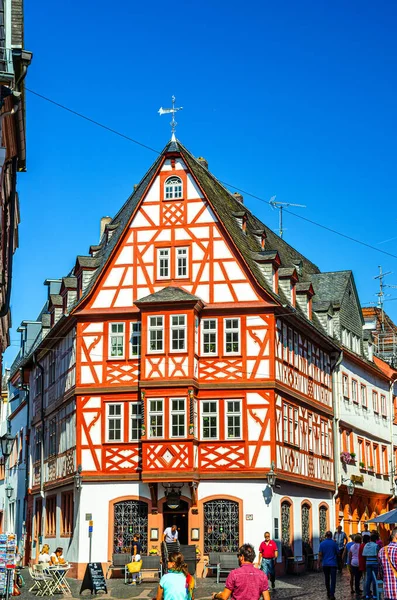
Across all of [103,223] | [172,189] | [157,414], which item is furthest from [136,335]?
[103,223]

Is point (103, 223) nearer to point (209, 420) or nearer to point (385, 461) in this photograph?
point (209, 420)

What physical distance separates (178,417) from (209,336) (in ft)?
11.0

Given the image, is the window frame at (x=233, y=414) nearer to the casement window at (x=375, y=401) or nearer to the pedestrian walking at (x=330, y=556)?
the pedestrian walking at (x=330, y=556)

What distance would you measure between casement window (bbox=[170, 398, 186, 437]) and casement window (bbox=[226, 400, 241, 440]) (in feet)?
5.49

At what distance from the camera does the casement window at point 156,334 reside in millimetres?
38312

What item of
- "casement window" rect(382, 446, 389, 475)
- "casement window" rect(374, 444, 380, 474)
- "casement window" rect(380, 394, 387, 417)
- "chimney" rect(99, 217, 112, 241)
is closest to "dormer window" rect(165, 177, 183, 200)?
"chimney" rect(99, 217, 112, 241)

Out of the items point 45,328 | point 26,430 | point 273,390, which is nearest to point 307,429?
point 273,390

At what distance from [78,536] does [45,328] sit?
13986 millimetres

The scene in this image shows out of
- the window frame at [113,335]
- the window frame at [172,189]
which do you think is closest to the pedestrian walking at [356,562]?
the window frame at [113,335]

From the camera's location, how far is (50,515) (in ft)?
146

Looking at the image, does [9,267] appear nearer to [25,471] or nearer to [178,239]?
[178,239]

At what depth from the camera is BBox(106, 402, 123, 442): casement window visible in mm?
38562

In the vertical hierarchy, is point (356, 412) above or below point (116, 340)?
below

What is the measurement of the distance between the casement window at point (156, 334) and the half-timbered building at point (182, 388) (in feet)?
0.16
